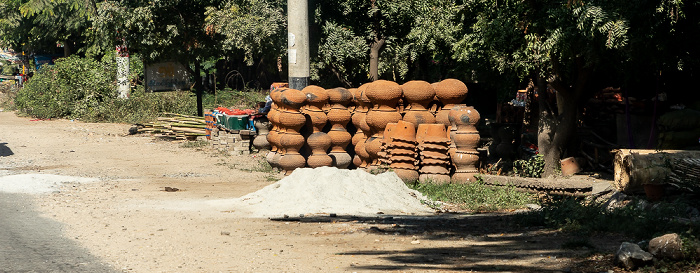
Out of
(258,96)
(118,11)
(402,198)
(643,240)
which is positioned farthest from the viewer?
(258,96)

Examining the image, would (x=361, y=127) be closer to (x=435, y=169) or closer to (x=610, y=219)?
(x=435, y=169)

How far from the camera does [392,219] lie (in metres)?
9.45

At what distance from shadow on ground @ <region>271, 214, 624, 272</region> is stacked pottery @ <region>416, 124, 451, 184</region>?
302 cm

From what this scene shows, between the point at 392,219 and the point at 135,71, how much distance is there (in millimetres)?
21861

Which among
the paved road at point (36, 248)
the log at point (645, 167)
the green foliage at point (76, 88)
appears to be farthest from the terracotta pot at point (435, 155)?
the green foliage at point (76, 88)

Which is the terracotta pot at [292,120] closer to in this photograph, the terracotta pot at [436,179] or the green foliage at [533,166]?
the terracotta pot at [436,179]

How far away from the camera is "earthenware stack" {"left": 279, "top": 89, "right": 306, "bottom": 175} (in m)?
13.5

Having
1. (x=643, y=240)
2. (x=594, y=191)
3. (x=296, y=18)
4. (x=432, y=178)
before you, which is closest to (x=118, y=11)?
(x=296, y=18)

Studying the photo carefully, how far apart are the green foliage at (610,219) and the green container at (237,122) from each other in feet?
34.4

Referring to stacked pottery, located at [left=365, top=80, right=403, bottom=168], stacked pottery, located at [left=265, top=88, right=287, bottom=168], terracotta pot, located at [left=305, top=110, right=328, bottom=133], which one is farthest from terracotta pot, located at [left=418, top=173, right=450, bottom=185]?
stacked pottery, located at [left=265, top=88, right=287, bottom=168]

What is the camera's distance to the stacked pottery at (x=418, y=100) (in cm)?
1311

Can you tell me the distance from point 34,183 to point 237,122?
6548 millimetres

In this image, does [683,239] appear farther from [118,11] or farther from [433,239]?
[118,11]

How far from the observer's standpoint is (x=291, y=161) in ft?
44.4
